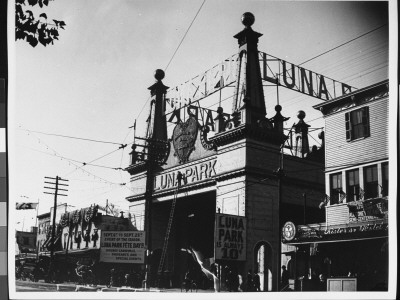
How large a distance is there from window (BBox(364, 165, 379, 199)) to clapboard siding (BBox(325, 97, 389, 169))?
0.70ft

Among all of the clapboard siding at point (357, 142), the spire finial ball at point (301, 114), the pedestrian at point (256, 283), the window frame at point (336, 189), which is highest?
the spire finial ball at point (301, 114)

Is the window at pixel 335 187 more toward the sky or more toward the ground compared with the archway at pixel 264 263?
more toward the sky

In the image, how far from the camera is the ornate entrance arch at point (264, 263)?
1034 centimetres

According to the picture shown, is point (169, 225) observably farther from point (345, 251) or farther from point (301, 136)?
point (345, 251)

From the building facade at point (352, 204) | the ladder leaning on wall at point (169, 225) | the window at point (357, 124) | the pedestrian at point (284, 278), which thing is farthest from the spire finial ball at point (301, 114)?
the ladder leaning on wall at point (169, 225)

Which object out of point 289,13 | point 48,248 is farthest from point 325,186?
point 48,248

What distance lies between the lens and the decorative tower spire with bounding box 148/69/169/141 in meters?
11.1

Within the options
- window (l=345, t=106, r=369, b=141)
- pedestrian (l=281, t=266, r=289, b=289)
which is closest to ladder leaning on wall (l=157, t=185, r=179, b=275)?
pedestrian (l=281, t=266, r=289, b=289)

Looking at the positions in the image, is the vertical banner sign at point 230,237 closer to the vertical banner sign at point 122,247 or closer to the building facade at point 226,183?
the building facade at point 226,183

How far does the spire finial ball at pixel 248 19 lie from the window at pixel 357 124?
293 centimetres

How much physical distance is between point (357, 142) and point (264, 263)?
3311 mm

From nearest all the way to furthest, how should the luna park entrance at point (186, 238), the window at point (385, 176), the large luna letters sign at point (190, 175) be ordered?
the window at point (385, 176) → the luna park entrance at point (186, 238) → the large luna letters sign at point (190, 175)

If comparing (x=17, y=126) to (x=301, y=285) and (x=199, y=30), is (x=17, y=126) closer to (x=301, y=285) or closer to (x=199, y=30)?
(x=199, y=30)

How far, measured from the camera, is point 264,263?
439 inches
